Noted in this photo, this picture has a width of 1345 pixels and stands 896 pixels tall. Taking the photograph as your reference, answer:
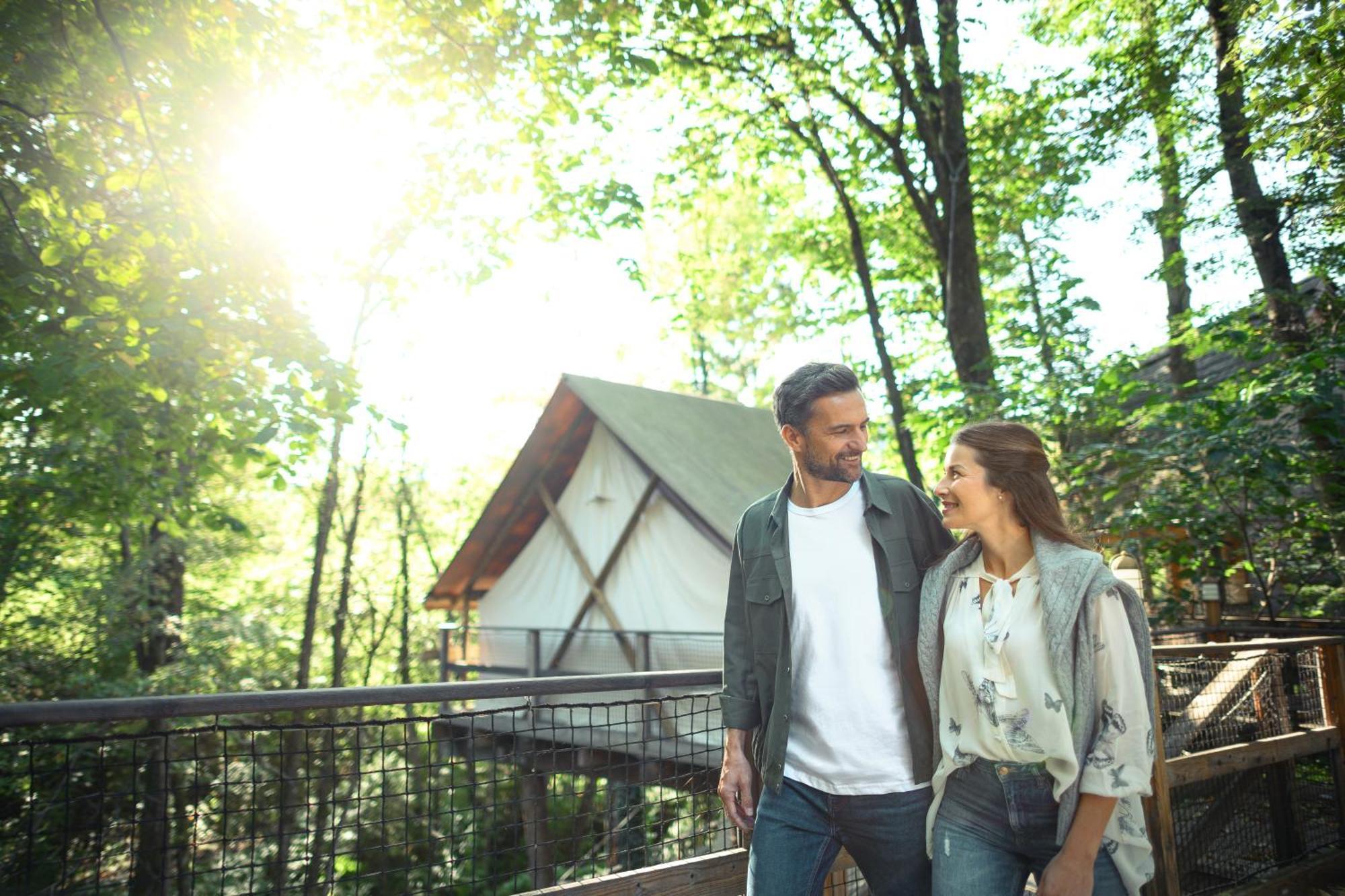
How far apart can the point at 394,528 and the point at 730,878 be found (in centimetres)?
2398

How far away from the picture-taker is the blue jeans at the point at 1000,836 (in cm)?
210

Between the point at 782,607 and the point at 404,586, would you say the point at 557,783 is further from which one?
the point at 404,586

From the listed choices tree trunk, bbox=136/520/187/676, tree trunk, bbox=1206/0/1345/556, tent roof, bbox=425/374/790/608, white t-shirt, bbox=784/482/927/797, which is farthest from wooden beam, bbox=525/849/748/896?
tree trunk, bbox=136/520/187/676

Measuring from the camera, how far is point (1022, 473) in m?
2.29

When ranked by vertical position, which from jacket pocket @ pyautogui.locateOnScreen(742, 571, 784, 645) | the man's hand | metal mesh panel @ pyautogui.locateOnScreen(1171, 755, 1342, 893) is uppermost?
jacket pocket @ pyautogui.locateOnScreen(742, 571, 784, 645)

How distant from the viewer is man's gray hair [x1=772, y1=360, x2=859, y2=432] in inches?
97.0

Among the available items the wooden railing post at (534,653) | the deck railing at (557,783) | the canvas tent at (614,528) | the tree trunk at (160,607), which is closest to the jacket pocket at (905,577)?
the deck railing at (557,783)

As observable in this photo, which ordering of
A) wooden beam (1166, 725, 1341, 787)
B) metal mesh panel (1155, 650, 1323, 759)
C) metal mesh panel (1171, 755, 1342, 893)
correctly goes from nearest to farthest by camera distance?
wooden beam (1166, 725, 1341, 787)
metal mesh panel (1155, 650, 1323, 759)
metal mesh panel (1171, 755, 1342, 893)

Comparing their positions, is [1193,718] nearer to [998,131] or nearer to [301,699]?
[301,699]

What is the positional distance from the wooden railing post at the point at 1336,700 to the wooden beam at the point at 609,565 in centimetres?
813

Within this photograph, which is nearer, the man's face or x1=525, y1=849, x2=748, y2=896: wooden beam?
the man's face

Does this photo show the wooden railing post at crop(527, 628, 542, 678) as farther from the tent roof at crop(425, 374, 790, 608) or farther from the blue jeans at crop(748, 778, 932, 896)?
the blue jeans at crop(748, 778, 932, 896)

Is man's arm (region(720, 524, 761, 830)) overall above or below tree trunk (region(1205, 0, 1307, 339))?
below

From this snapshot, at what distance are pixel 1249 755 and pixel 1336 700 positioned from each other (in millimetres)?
1034
